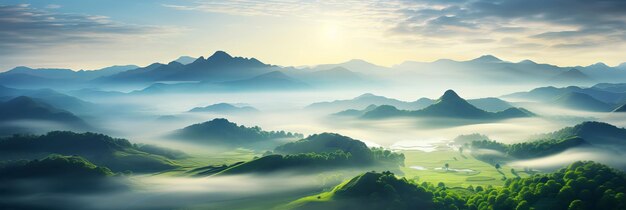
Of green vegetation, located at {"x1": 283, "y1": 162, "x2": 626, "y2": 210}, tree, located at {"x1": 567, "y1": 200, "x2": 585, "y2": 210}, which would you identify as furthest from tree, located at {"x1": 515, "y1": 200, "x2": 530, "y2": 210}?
tree, located at {"x1": 567, "y1": 200, "x2": 585, "y2": 210}

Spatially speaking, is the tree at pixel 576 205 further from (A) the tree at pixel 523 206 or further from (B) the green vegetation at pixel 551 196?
(A) the tree at pixel 523 206

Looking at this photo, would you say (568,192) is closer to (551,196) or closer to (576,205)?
(551,196)

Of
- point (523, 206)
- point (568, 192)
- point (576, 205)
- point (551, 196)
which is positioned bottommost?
point (576, 205)

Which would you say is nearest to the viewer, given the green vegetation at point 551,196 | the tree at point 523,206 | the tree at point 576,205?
the tree at point 576,205

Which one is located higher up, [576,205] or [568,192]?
[568,192]

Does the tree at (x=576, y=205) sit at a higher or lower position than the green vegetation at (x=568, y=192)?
lower

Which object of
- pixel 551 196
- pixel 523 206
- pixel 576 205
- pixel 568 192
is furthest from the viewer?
pixel 551 196

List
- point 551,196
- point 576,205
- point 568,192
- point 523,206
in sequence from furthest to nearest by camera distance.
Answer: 1. point 551,196
2. point 523,206
3. point 568,192
4. point 576,205

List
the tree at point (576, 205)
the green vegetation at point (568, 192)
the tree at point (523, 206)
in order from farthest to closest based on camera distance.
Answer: the tree at point (523, 206) < the green vegetation at point (568, 192) < the tree at point (576, 205)

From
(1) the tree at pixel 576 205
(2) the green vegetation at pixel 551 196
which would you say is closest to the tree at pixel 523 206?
(2) the green vegetation at pixel 551 196

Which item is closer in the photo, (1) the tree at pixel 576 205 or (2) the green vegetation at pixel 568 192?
(1) the tree at pixel 576 205

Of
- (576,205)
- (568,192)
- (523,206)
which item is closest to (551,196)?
(568,192)
